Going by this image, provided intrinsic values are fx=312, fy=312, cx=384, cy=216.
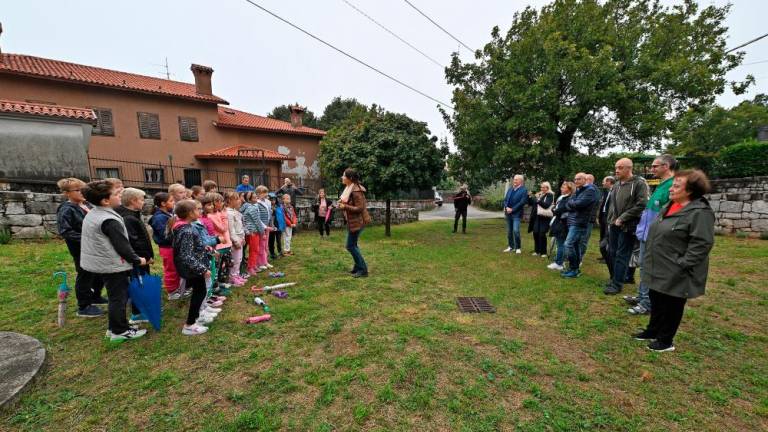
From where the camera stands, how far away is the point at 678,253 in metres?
2.96

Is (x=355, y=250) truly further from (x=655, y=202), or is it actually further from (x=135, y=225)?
(x=655, y=202)

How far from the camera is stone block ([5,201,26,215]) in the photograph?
24.6 feet

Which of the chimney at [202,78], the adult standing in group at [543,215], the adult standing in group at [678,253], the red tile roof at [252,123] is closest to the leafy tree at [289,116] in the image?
the red tile roof at [252,123]

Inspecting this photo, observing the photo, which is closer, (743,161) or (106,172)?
(743,161)

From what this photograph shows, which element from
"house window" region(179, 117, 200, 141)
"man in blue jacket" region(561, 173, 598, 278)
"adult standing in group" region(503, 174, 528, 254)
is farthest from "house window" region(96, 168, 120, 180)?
"man in blue jacket" region(561, 173, 598, 278)

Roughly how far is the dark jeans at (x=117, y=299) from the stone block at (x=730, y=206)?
14850 mm

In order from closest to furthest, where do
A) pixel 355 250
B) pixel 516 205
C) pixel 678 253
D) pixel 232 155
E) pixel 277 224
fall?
pixel 678 253
pixel 355 250
pixel 277 224
pixel 516 205
pixel 232 155

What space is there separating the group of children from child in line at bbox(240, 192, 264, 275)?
0.06 feet

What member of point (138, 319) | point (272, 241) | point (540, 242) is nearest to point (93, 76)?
point (272, 241)

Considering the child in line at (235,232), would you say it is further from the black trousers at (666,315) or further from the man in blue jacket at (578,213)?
the man in blue jacket at (578,213)

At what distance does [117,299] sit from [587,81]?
12761 mm

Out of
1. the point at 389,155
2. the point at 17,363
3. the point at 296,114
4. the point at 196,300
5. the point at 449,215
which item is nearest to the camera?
the point at 17,363

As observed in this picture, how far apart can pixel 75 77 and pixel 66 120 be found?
1064cm

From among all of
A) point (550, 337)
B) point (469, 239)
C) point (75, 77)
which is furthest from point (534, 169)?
point (75, 77)
